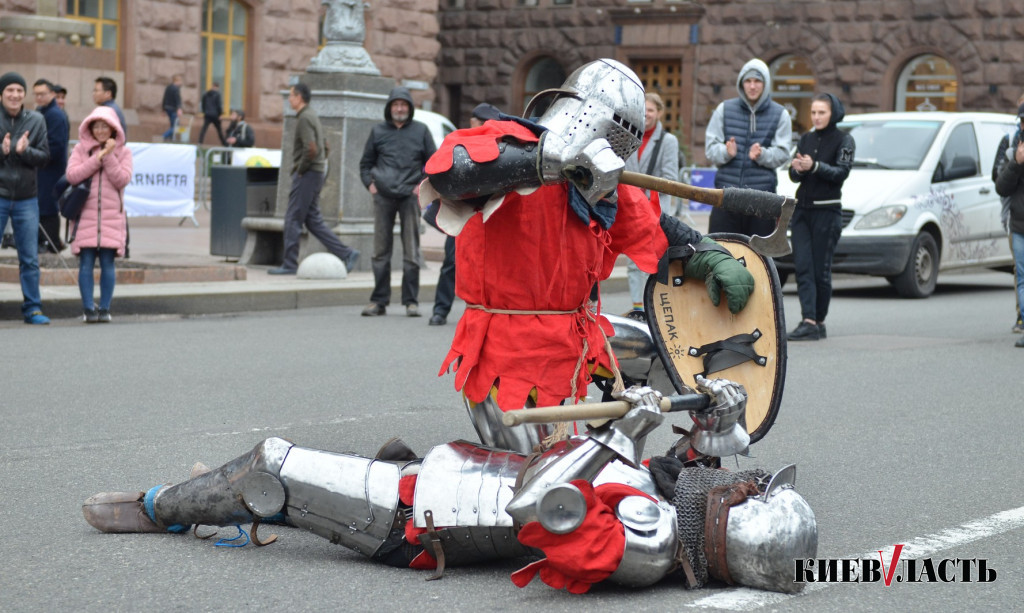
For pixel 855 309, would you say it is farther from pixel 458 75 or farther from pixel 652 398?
pixel 458 75

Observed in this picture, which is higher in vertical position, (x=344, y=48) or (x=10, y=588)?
(x=344, y=48)

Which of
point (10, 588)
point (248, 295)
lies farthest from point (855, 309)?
point (10, 588)

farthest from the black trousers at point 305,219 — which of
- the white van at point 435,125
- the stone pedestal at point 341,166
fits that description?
the white van at point 435,125

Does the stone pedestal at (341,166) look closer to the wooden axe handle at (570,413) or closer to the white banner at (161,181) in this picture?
the white banner at (161,181)

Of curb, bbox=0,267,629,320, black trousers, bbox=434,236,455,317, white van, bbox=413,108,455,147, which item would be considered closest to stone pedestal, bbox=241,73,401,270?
curb, bbox=0,267,629,320

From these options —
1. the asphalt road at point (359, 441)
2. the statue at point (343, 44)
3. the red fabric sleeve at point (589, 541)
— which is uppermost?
the statue at point (343, 44)

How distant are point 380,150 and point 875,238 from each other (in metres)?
4.95

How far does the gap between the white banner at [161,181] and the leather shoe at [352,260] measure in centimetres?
459

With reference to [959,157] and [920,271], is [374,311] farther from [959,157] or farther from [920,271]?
[959,157]

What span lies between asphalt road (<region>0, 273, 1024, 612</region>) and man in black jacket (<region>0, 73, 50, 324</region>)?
0.51m

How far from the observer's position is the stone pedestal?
47.3 ft

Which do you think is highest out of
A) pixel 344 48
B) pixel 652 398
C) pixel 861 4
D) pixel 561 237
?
pixel 861 4

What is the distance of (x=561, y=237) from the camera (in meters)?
4.08

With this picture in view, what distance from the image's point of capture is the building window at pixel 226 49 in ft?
89.2
